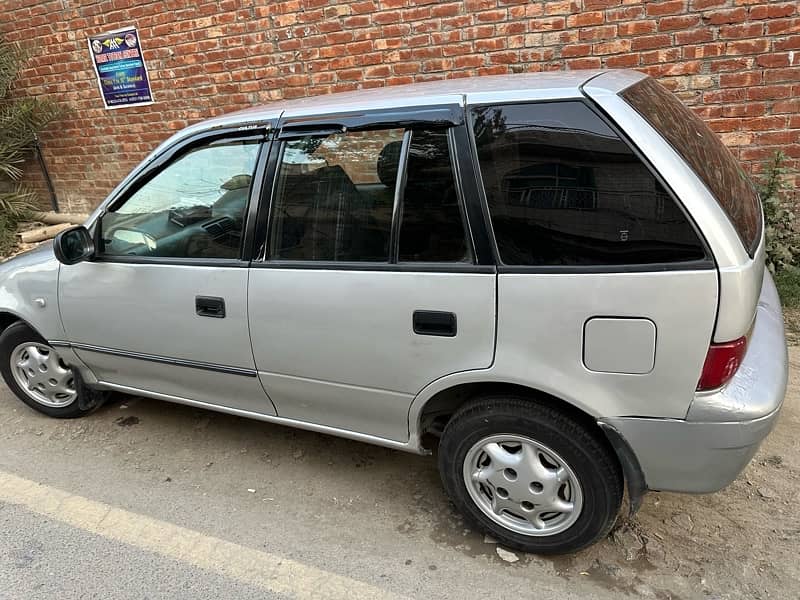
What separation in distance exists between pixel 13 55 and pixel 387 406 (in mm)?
7020

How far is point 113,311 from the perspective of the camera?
286cm

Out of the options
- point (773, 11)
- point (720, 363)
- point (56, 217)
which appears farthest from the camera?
point (56, 217)

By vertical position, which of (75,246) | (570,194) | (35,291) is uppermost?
(570,194)

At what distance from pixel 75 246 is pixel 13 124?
518 centimetres

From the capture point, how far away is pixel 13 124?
6.73m

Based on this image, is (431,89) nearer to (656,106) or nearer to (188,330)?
(656,106)

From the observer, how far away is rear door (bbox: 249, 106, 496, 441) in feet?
6.93

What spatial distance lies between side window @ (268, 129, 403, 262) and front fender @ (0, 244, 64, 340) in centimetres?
142

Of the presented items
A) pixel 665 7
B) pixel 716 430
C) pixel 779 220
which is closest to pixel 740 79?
pixel 665 7

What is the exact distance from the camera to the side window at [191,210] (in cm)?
259

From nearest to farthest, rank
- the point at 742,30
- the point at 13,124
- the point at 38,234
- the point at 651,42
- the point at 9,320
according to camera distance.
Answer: the point at 9,320
the point at 742,30
the point at 651,42
the point at 13,124
the point at 38,234

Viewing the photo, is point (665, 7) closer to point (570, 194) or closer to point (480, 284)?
point (570, 194)

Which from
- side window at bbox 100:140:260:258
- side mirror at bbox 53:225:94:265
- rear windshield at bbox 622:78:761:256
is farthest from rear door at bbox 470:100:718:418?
side mirror at bbox 53:225:94:265

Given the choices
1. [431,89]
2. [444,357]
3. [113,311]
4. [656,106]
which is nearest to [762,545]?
[444,357]
